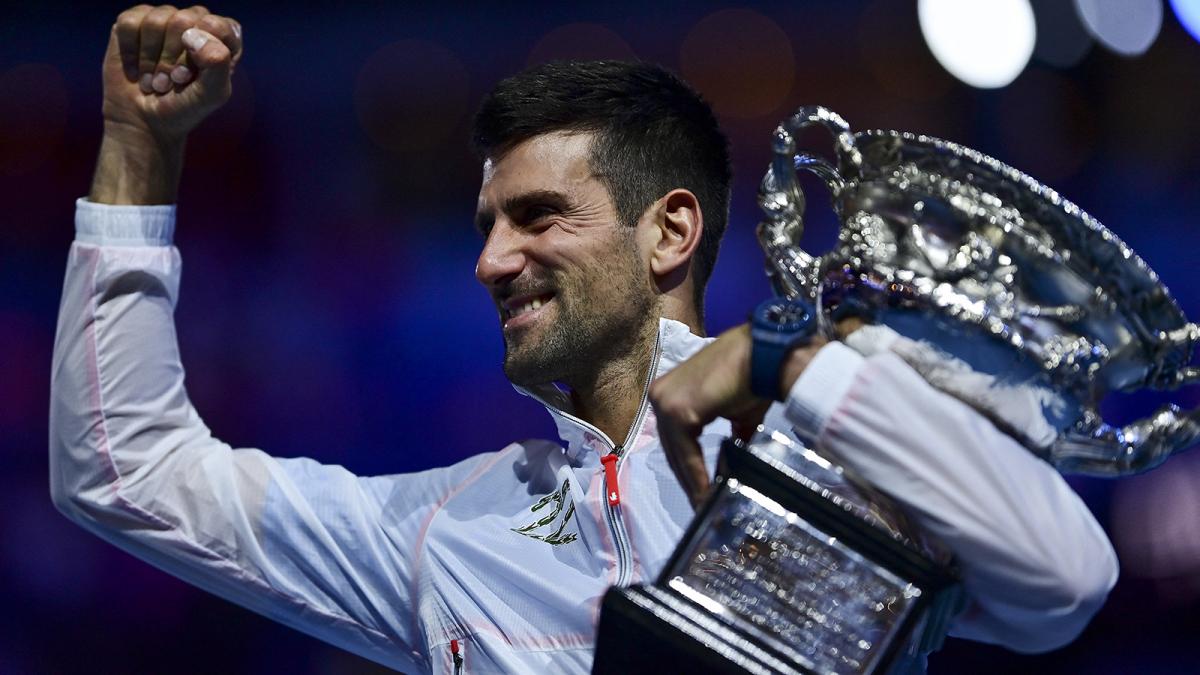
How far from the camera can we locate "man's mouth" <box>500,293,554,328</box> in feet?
6.61

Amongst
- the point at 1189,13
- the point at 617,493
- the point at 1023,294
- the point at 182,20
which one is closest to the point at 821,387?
the point at 1023,294

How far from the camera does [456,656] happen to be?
6.08 ft

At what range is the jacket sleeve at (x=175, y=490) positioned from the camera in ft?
6.43

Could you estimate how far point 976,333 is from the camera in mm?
1204

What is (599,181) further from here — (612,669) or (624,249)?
(612,669)

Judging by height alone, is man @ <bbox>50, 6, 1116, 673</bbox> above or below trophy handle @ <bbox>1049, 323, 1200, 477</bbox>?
below

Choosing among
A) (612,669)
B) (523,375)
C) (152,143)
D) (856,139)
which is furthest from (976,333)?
(152,143)

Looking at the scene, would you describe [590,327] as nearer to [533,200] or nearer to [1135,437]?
[533,200]

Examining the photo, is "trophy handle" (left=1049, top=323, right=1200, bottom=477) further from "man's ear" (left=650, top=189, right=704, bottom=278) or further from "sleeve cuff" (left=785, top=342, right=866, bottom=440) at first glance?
"man's ear" (left=650, top=189, right=704, bottom=278)

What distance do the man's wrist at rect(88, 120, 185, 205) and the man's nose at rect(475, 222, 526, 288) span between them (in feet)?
1.63

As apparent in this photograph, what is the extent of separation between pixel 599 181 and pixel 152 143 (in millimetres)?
712

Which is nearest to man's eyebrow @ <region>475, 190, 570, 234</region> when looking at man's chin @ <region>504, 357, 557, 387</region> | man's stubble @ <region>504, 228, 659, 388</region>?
man's stubble @ <region>504, 228, 659, 388</region>

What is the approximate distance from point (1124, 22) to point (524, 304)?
2.86 meters

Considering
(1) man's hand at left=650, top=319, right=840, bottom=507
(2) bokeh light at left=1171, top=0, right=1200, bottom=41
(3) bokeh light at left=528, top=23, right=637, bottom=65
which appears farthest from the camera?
(3) bokeh light at left=528, top=23, right=637, bottom=65
